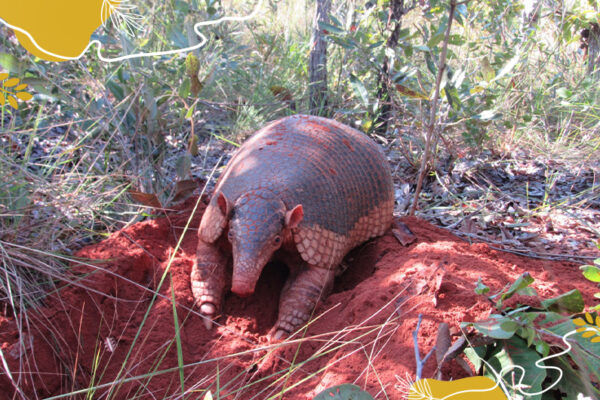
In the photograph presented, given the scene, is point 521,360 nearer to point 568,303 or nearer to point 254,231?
point 568,303

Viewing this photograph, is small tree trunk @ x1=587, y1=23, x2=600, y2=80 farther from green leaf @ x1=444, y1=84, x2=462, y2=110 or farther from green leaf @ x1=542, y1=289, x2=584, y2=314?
green leaf @ x1=542, y1=289, x2=584, y2=314

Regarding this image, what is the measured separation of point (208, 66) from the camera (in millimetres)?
4934

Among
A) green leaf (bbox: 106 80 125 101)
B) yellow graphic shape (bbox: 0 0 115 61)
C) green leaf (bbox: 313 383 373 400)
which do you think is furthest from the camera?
green leaf (bbox: 106 80 125 101)

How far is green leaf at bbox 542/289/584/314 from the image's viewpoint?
79.5 inches

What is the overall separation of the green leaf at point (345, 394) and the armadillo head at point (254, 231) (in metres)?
1.48

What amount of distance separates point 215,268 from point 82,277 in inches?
32.5

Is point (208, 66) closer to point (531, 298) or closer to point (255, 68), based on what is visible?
point (255, 68)

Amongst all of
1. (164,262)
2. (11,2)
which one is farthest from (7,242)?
(11,2)

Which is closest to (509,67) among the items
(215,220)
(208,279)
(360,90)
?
(360,90)

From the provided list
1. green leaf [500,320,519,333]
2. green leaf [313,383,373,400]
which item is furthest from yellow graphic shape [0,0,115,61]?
green leaf [500,320,519,333]

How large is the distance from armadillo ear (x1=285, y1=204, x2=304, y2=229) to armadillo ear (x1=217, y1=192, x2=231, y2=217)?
363mm

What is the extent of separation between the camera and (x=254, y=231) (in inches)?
118

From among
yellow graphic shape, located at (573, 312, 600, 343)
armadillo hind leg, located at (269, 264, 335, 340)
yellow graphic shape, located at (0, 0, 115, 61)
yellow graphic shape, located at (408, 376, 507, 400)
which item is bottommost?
armadillo hind leg, located at (269, 264, 335, 340)

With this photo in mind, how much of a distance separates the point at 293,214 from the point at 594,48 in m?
5.20
